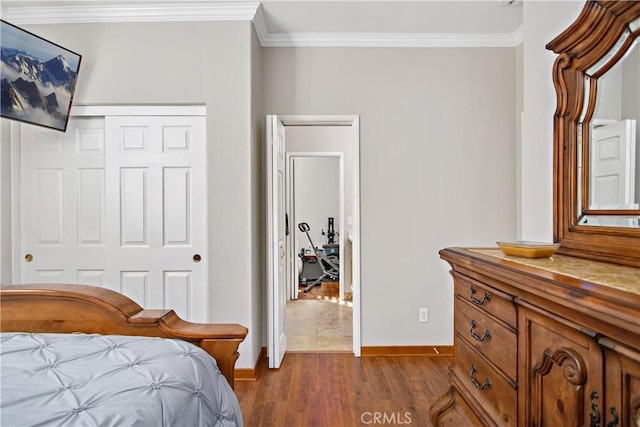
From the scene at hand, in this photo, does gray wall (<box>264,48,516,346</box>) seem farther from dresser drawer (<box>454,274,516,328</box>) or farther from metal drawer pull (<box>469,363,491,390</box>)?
metal drawer pull (<box>469,363,491,390</box>)

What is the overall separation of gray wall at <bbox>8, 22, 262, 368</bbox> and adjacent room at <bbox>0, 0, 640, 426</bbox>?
2 centimetres

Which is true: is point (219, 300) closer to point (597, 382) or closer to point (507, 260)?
point (507, 260)

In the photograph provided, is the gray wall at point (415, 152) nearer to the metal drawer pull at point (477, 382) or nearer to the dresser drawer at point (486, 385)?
the dresser drawer at point (486, 385)

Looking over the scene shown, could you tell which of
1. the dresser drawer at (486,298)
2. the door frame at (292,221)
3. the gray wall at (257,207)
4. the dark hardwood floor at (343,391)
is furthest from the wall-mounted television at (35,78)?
the door frame at (292,221)

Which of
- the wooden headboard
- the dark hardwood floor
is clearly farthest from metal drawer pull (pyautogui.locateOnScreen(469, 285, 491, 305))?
the dark hardwood floor

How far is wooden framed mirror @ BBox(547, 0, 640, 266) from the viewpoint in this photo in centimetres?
106

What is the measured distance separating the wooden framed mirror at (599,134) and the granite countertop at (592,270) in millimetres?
50

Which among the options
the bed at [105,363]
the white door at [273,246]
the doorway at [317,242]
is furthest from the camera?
the doorway at [317,242]

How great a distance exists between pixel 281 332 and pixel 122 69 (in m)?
2.46

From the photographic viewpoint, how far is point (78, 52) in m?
2.74

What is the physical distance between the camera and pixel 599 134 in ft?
3.96

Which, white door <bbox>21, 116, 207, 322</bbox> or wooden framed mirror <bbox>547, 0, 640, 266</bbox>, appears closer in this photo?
wooden framed mirror <bbox>547, 0, 640, 266</bbox>

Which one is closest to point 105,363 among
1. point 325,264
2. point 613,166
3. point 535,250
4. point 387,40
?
point 535,250

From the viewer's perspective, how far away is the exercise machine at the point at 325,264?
6176mm
